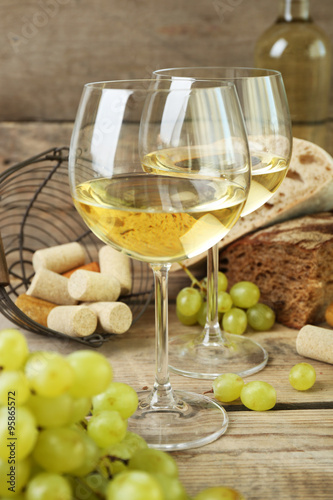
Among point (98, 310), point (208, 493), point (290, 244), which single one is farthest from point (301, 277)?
point (208, 493)

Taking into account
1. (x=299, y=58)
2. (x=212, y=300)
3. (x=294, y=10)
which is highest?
(x=294, y=10)

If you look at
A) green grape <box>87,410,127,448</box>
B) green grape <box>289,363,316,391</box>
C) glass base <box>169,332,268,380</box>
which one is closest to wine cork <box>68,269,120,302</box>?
glass base <box>169,332,268,380</box>

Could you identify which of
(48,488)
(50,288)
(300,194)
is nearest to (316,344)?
(300,194)

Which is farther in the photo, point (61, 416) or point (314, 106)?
point (314, 106)

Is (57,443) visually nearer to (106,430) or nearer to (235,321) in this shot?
(106,430)

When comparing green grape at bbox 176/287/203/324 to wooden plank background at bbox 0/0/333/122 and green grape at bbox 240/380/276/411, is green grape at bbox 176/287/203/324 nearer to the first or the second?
green grape at bbox 240/380/276/411

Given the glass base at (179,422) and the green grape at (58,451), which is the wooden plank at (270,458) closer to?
the glass base at (179,422)

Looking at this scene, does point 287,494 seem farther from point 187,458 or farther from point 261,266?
point 261,266
